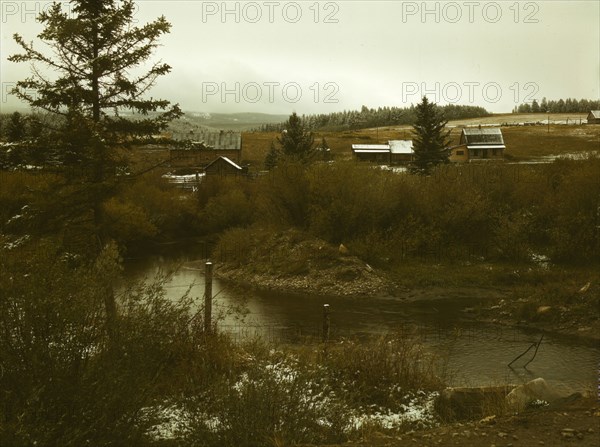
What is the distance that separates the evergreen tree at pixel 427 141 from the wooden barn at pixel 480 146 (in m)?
25.3

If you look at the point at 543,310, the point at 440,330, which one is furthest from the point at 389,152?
the point at 440,330

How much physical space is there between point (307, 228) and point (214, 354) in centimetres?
2542

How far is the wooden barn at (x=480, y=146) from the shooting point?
71.8 meters

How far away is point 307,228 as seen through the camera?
36312 millimetres

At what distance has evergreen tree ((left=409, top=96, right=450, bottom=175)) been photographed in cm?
4619

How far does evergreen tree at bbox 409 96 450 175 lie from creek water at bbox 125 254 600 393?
20.8m

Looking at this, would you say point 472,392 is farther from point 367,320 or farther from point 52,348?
point 367,320

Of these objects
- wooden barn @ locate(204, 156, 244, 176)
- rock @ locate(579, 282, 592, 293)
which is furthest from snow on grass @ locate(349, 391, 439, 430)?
wooden barn @ locate(204, 156, 244, 176)

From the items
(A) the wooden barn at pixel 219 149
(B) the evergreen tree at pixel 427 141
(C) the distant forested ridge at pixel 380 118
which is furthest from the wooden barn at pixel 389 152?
(C) the distant forested ridge at pixel 380 118

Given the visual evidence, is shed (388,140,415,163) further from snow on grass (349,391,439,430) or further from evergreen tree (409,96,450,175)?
snow on grass (349,391,439,430)

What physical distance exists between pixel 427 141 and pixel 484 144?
2793 centimetres

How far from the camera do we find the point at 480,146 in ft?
235

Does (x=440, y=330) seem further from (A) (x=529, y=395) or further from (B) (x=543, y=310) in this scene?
(A) (x=529, y=395)

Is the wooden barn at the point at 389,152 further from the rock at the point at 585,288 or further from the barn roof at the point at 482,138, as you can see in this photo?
the rock at the point at 585,288
